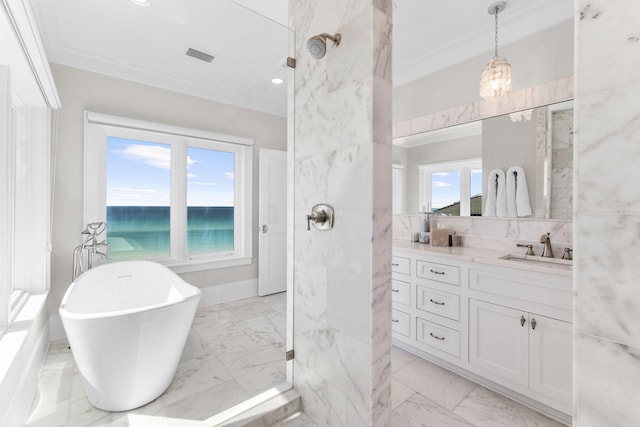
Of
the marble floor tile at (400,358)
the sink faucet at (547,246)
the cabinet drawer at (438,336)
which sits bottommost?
the marble floor tile at (400,358)

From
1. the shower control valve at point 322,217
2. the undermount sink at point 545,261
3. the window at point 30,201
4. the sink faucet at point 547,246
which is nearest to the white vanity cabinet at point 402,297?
the undermount sink at point 545,261

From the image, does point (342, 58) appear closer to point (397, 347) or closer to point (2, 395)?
point (2, 395)

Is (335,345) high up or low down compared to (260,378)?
up

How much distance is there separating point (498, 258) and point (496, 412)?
96cm

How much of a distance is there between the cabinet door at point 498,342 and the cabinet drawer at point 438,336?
0.36ft

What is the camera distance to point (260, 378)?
5.85ft

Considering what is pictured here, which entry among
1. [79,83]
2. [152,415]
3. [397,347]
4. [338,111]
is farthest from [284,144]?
[397,347]

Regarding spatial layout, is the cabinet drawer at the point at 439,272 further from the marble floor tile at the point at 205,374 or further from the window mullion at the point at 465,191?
the marble floor tile at the point at 205,374

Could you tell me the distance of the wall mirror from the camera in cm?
206

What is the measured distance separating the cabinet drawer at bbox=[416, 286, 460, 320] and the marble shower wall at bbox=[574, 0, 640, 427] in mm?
1485

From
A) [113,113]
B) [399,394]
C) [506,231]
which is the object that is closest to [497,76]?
[506,231]

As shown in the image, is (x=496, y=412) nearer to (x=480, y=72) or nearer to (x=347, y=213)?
(x=347, y=213)

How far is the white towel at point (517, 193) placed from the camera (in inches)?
87.1

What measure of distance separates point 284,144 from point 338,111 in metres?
0.74
